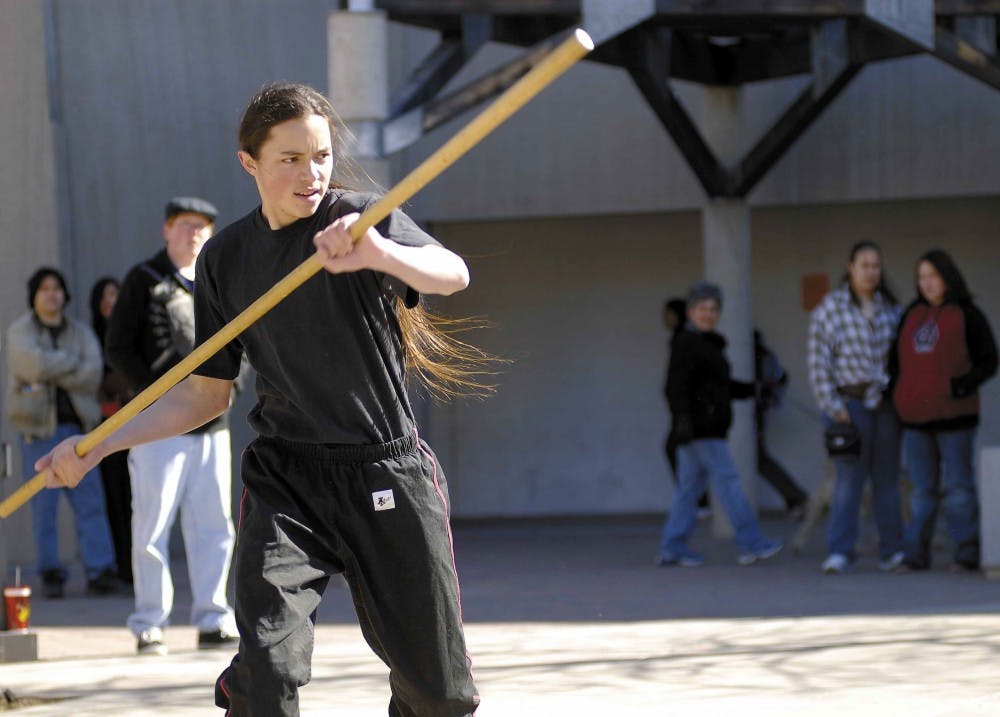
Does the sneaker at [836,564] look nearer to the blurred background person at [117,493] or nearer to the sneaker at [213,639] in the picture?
the sneaker at [213,639]

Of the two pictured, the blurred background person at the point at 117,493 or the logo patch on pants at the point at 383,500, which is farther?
the blurred background person at the point at 117,493

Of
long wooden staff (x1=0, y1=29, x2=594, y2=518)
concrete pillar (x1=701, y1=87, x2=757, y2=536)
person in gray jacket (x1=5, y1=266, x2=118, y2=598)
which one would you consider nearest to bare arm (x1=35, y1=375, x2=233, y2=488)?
long wooden staff (x1=0, y1=29, x2=594, y2=518)

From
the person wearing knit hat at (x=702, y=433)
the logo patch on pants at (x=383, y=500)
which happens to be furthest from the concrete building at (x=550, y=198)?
the logo patch on pants at (x=383, y=500)

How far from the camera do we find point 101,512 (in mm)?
9055

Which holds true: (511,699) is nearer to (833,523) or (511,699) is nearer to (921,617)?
(921,617)

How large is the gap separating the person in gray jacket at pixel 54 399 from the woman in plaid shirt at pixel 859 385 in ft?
13.5

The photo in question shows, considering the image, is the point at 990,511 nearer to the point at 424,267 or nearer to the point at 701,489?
the point at 701,489

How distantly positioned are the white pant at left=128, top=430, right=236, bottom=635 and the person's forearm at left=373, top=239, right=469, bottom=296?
3.39 m

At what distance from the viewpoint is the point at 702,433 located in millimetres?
9531

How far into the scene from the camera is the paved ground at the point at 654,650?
208 inches

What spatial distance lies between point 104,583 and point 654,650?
390 centimetres

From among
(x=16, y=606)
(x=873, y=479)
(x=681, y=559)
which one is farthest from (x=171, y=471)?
(x=873, y=479)

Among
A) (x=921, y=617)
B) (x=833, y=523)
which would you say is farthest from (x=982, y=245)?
(x=921, y=617)

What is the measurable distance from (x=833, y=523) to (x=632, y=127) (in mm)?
5112
